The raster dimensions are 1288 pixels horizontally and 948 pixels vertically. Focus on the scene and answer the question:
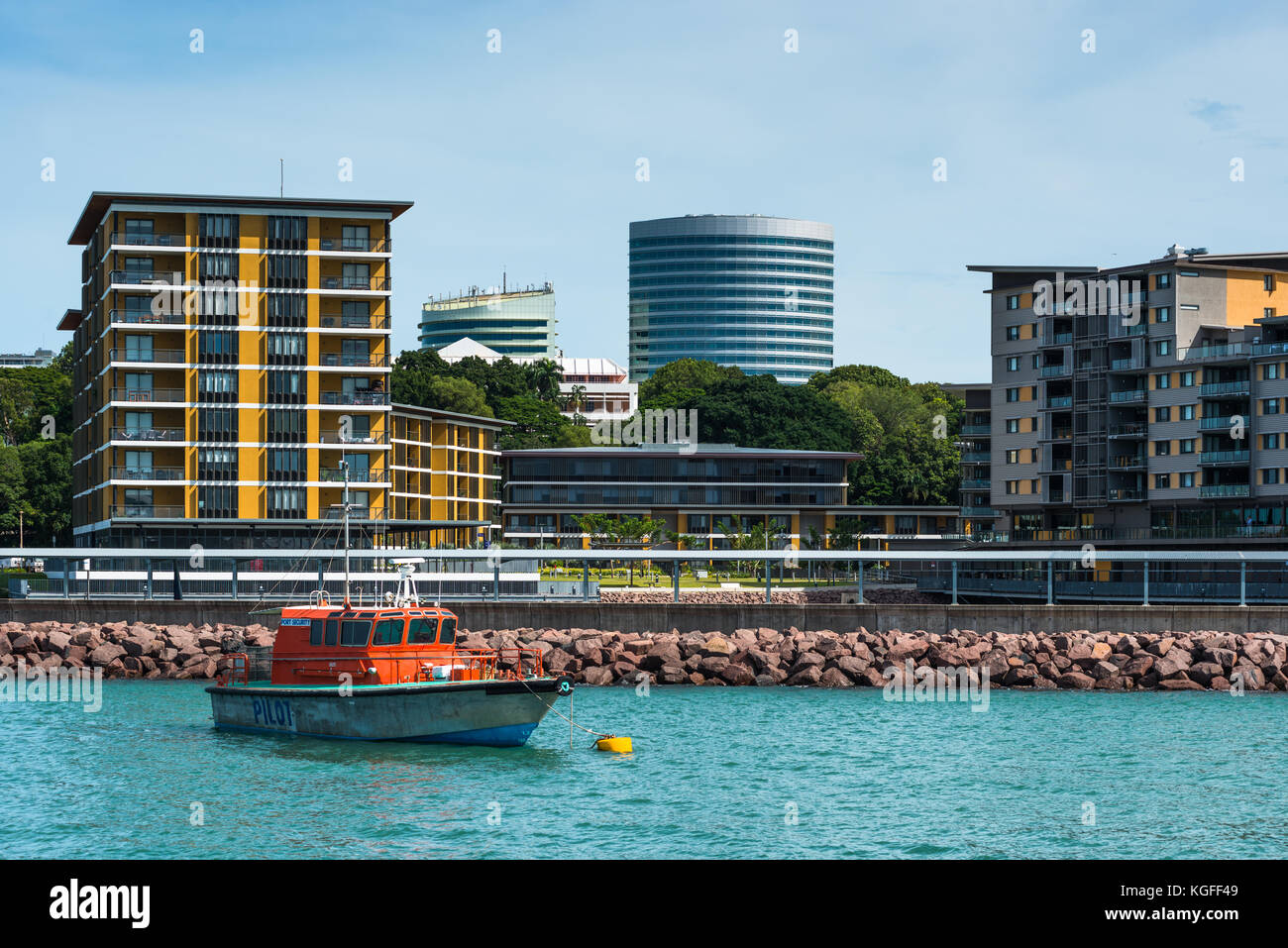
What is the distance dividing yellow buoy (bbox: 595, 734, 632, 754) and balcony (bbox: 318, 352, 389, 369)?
67645 millimetres

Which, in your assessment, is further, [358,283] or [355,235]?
[355,235]

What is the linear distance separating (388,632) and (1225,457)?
84280 mm

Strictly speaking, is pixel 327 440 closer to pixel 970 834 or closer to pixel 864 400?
pixel 970 834

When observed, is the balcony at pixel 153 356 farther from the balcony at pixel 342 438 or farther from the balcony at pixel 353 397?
the balcony at pixel 342 438

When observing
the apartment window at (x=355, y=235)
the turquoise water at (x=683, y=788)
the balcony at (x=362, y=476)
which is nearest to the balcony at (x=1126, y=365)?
the balcony at (x=362, y=476)

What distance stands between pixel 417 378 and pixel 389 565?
97865mm

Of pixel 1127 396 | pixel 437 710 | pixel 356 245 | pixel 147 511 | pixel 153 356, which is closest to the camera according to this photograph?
pixel 437 710

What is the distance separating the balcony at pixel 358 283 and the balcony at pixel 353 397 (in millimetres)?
7253

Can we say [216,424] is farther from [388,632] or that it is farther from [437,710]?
[437,710]

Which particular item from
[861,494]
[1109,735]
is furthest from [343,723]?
[861,494]

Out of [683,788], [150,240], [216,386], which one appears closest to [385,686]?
[683,788]

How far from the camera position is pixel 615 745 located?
38.4m

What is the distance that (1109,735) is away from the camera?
42.2 m

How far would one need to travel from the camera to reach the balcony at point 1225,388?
10575 cm
